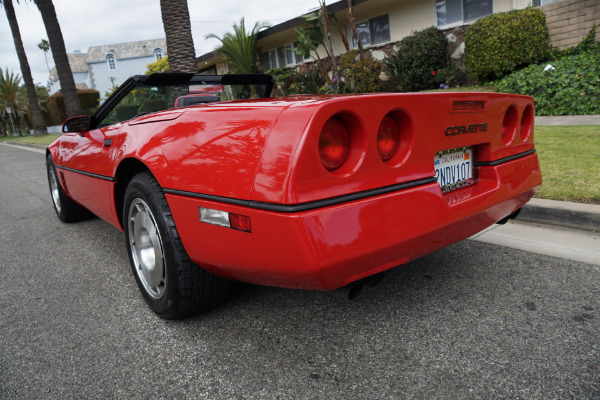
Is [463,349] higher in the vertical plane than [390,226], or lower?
lower

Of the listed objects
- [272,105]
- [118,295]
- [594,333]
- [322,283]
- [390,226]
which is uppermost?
[272,105]

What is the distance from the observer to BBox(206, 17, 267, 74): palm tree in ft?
53.4

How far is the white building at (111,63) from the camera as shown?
191ft

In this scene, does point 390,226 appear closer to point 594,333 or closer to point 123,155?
point 594,333

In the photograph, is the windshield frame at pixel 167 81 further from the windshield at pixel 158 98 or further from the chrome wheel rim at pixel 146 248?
the chrome wheel rim at pixel 146 248

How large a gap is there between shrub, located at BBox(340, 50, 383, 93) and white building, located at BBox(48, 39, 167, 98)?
52.3 m

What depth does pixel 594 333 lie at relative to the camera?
178 cm

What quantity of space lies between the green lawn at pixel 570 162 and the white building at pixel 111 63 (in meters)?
59.7

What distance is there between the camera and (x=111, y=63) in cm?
5922

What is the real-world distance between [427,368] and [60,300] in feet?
6.82

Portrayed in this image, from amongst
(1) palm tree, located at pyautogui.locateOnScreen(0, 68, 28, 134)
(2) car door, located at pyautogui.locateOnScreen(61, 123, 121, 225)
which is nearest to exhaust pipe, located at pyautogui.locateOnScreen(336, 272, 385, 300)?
(2) car door, located at pyautogui.locateOnScreen(61, 123, 121, 225)

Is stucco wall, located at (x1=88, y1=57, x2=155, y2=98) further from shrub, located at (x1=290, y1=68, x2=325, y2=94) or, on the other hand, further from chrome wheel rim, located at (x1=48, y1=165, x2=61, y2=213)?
chrome wheel rim, located at (x1=48, y1=165, x2=61, y2=213)

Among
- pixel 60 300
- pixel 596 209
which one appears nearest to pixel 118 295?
pixel 60 300

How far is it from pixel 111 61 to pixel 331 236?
66362 mm
